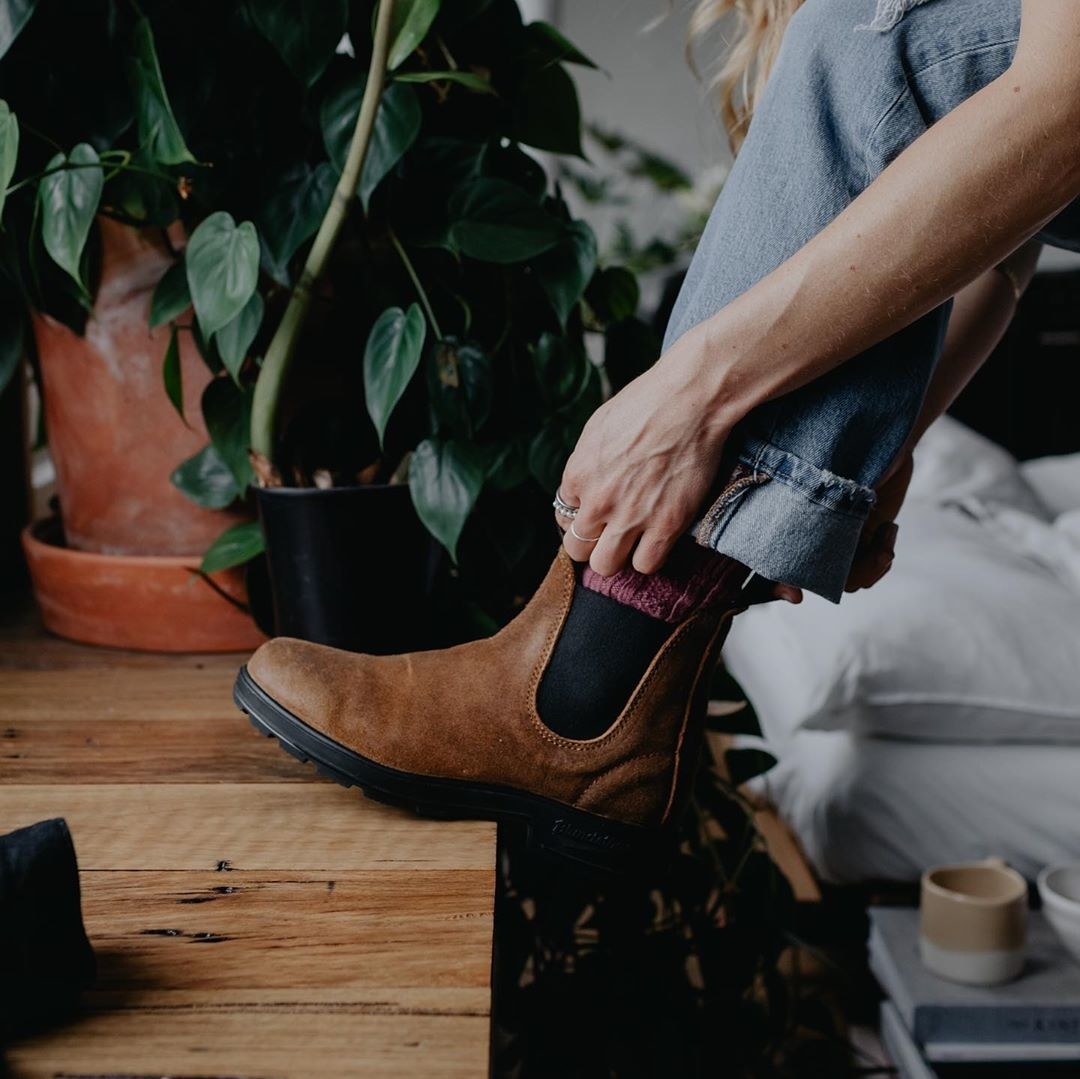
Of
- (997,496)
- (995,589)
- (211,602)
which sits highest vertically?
(211,602)

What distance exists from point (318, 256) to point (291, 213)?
0.16 ft

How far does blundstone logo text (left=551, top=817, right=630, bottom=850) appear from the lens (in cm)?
73

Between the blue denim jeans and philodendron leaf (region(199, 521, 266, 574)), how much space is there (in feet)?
1.70

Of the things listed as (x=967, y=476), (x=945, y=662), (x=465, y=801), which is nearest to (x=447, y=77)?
(x=465, y=801)

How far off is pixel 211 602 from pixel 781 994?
2.21 feet

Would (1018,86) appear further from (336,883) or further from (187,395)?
(187,395)

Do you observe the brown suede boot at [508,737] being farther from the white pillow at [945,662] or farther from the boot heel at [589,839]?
the white pillow at [945,662]

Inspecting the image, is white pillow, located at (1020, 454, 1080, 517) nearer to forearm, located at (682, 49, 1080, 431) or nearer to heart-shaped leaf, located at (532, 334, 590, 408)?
heart-shaped leaf, located at (532, 334, 590, 408)

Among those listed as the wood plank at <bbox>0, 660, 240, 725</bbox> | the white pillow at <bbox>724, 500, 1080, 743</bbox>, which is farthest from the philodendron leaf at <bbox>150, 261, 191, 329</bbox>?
the white pillow at <bbox>724, 500, 1080, 743</bbox>

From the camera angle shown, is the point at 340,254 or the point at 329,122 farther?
the point at 340,254

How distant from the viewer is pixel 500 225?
897 millimetres

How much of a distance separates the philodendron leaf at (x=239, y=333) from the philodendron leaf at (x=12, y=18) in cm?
24

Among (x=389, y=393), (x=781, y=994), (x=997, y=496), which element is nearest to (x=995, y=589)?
(x=781, y=994)

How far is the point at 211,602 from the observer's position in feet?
3.62
